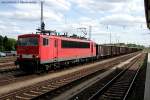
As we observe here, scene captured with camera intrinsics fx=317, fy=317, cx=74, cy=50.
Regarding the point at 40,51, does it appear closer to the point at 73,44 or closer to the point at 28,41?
the point at 28,41

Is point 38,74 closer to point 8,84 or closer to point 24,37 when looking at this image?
point 24,37

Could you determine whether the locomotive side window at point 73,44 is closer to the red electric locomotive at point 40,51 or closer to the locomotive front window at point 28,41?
the red electric locomotive at point 40,51

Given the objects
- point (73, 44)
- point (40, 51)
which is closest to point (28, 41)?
point (40, 51)

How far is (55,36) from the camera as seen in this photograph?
26438 mm

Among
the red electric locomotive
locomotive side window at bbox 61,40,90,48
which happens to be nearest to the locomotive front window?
the red electric locomotive

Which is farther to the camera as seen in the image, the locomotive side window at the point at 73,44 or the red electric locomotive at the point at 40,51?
the locomotive side window at the point at 73,44

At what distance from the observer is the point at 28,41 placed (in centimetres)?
2405

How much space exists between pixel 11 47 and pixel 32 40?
7657 cm

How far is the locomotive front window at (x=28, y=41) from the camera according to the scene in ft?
77.1

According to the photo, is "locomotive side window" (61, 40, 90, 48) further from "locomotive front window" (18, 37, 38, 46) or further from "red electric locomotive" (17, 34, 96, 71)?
"locomotive front window" (18, 37, 38, 46)

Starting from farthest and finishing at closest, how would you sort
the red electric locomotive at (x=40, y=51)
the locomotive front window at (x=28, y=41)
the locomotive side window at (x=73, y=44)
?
the locomotive side window at (x=73, y=44) → the locomotive front window at (x=28, y=41) → the red electric locomotive at (x=40, y=51)

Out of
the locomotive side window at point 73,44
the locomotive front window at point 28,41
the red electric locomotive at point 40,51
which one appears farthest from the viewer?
the locomotive side window at point 73,44

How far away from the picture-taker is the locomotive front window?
925 inches

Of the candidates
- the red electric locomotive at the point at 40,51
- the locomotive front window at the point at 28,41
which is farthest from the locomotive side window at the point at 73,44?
the locomotive front window at the point at 28,41
